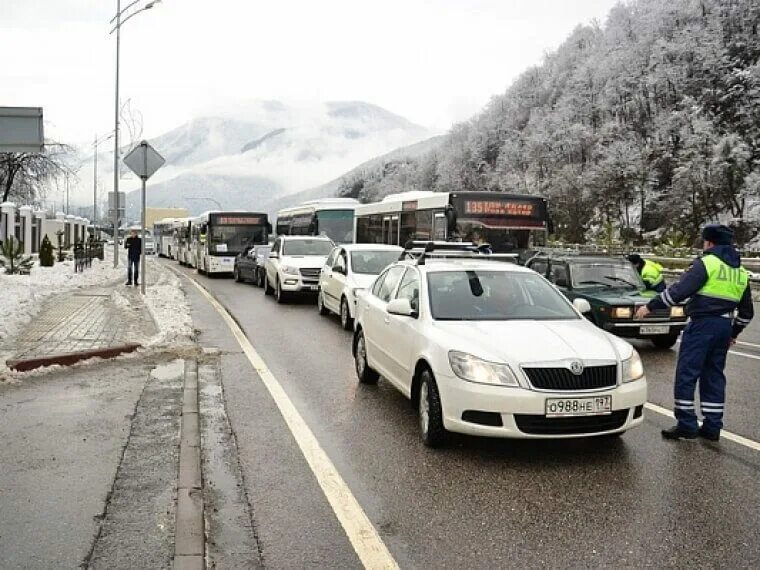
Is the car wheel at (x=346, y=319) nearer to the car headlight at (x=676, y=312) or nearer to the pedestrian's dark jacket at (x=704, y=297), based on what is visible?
the car headlight at (x=676, y=312)

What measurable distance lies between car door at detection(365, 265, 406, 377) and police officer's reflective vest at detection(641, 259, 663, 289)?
5.04 metres

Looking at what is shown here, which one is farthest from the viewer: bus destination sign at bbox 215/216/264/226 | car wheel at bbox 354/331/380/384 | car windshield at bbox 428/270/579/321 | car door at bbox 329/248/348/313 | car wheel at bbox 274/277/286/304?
bus destination sign at bbox 215/216/264/226

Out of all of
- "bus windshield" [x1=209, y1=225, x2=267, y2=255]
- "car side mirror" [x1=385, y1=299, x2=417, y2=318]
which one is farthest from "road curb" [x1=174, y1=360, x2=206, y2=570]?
"bus windshield" [x1=209, y1=225, x2=267, y2=255]

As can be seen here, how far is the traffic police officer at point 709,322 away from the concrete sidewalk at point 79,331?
654 cm

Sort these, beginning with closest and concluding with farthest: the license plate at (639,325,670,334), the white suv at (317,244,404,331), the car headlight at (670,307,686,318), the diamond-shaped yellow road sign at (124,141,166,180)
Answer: the license plate at (639,325,670,334) < the car headlight at (670,307,686,318) < the white suv at (317,244,404,331) < the diamond-shaped yellow road sign at (124,141,166,180)

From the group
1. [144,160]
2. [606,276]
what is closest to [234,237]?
[144,160]

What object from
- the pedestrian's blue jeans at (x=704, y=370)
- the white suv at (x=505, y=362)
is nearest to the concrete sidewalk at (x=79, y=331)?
the white suv at (x=505, y=362)

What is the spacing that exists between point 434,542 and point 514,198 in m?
15.6

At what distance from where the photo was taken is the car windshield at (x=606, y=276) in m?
12.2

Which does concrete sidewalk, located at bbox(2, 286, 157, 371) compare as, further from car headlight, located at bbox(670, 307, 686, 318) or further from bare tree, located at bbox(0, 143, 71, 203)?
bare tree, located at bbox(0, 143, 71, 203)

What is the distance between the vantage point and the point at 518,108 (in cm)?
10725

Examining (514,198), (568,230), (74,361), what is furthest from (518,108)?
(74,361)

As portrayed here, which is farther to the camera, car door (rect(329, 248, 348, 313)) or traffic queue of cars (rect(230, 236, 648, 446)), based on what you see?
car door (rect(329, 248, 348, 313))

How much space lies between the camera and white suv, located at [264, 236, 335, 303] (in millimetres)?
18609
